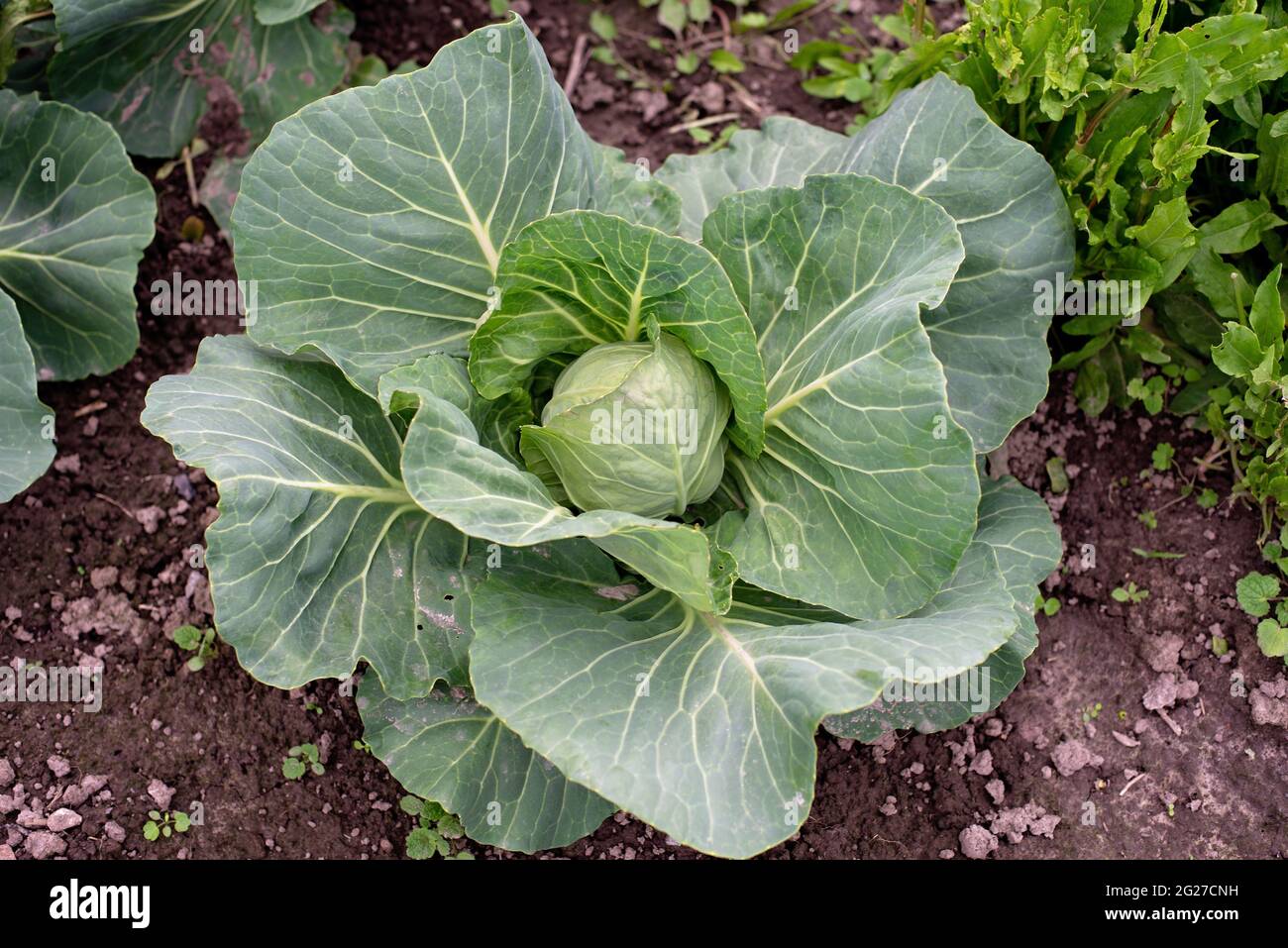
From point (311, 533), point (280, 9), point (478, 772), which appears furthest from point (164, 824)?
point (280, 9)

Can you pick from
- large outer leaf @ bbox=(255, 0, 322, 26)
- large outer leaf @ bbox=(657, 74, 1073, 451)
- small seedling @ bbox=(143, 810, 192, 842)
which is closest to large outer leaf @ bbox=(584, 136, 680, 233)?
large outer leaf @ bbox=(657, 74, 1073, 451)

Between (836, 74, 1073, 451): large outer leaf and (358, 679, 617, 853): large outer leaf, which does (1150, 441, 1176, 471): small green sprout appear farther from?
(358, 679, 617, 853): large outer leaf

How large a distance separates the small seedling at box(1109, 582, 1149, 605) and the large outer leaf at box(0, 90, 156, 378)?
3510 millimetres

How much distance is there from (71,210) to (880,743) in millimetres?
3312

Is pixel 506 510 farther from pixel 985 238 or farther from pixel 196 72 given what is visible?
pixel 196 72

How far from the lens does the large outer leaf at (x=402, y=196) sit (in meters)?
3.05

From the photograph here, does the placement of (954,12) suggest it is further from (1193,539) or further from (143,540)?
(143,540)

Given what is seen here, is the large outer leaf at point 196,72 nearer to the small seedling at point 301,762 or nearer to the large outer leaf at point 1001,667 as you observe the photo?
the small seedling at point 301,762

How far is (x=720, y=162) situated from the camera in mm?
3787

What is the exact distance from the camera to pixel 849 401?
290 cm

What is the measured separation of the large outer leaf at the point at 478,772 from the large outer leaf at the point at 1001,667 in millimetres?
802

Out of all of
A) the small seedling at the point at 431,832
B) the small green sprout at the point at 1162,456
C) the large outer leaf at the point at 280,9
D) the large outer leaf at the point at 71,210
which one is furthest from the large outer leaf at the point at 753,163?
the small seedling at the point at 431,832

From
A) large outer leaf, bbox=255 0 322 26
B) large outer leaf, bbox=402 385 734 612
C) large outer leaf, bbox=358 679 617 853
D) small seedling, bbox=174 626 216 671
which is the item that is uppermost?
large outer leaf, bbox=255 0 322 26

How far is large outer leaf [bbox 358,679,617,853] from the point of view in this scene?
327 centimetres
